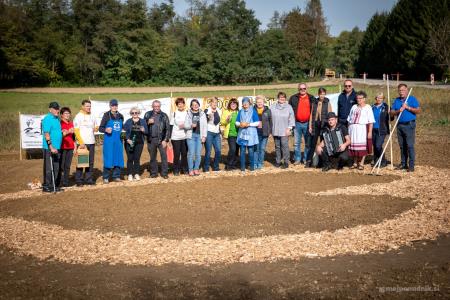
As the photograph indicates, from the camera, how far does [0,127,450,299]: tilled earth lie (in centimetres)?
559

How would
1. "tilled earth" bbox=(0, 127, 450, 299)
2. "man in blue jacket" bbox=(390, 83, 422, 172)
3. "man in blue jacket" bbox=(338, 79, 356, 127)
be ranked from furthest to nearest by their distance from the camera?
"man in blue jacket" bbox=(338, 79, 356, 127) → "man in blue jacket" bbox=(390, 83, 422, 172) → "tilled earth" bbox=(0, 127, 450, 299)

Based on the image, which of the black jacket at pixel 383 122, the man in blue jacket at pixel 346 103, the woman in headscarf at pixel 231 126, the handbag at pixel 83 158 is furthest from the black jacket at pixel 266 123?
the handbag at pixel 83 158

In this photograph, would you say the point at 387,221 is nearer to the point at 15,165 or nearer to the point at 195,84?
the point at 15,165

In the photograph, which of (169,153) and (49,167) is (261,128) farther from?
(49,167)

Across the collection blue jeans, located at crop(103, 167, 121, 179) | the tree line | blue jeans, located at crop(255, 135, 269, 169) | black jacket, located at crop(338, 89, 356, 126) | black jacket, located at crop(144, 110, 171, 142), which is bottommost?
blue jeans, located at crop(103, 167, 121, 179)

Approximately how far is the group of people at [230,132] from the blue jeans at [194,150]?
23mm

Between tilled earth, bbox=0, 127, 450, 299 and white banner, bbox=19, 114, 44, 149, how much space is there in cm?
395

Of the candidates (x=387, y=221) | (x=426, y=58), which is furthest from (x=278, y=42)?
(x=387, y=221)

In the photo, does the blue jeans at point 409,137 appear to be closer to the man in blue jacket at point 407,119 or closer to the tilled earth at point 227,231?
the man in blue jacket at point 407,119

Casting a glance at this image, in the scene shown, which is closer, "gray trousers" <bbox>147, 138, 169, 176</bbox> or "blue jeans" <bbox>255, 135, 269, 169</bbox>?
"gray trousers" <bbox>147, 138, 169, 176</bbox>

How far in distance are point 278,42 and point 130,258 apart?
65.7 m

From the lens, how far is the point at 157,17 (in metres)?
78.8

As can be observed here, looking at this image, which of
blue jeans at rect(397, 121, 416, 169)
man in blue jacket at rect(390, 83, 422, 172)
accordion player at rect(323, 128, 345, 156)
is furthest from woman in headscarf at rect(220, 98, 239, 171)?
blue jeans at rect(397, 121, 416, 169)

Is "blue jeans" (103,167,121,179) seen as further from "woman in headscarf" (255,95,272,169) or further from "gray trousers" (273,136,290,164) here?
"gray trousers" (273,136,290,164)
